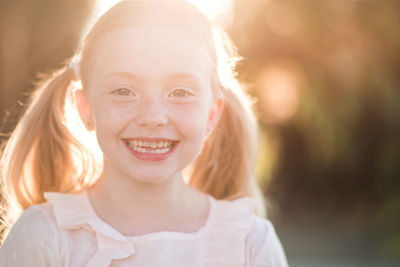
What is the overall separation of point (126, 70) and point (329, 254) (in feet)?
10.3

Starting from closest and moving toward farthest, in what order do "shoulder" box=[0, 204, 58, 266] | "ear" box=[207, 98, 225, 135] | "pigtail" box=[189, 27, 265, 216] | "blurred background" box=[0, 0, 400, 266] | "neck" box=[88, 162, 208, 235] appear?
"shoulder" box=[0, 204, 58, 266], "neck" box=[88, 162, 208, 235], "ear" box=[207, 98, 225, 135], "pigtail" box=[189, 27, 265, 216], "blurred background" box=[0, 0, 400, 266]

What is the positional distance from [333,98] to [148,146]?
3167 millimetres

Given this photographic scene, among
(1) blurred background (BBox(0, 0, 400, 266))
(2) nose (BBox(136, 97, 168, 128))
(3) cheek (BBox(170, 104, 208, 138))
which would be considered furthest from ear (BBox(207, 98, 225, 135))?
(1) blurred background (BBox(0, 0, 400, 266))

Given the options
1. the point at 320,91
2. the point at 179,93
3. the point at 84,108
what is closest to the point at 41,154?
the point at 84,108

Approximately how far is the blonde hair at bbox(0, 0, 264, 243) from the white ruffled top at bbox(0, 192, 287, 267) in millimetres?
224

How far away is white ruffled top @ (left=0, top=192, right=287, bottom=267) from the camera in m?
A: 1.18

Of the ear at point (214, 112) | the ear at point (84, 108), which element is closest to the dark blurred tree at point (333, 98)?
the ear at point (214, 112)

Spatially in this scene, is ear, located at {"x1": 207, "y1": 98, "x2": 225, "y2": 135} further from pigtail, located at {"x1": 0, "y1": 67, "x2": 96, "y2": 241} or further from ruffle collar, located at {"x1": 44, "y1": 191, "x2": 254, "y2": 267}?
pigtail, located at {"x1": 0, "y1": 67, "x2": 96, "y2": 241}

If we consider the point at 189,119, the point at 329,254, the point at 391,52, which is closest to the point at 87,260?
the point at 189,119

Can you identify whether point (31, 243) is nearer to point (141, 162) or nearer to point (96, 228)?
point (96, 228)

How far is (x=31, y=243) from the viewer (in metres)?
1.18

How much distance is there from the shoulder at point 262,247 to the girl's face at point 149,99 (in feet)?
0.91

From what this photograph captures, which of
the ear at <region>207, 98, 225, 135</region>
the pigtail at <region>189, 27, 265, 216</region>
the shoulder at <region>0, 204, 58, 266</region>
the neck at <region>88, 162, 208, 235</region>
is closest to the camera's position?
the shoulder at <region>0, 204, 58, 266</region>

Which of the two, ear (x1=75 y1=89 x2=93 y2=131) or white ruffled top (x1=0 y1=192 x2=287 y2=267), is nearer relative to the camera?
white ruffled top (x1=0 y1=192 x2=287 y2=267)
